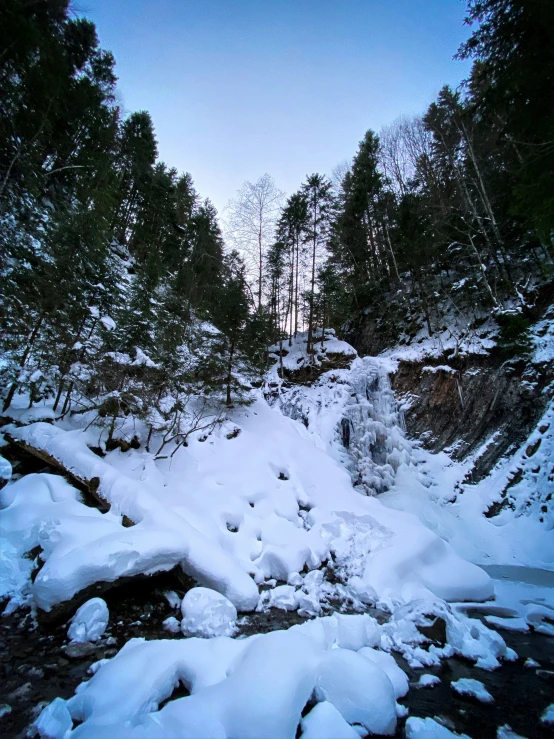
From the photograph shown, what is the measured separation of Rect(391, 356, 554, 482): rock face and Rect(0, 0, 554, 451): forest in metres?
1.31

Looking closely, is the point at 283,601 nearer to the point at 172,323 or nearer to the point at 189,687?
the point at 189,687

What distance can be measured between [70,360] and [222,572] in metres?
6.01

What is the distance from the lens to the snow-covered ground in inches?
89.4

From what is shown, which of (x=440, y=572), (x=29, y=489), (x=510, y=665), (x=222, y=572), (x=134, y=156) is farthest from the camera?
(x=134, y=156)

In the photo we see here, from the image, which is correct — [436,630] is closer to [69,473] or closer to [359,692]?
[359,692]

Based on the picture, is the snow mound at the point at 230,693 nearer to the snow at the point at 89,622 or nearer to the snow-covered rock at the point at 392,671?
the snow-covered rock at the point at 392,671

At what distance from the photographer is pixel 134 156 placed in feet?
65.7

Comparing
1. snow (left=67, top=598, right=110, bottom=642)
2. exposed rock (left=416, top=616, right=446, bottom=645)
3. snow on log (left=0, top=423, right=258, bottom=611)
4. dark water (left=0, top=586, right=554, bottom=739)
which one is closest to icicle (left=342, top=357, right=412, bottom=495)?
exposed rock (left=416, top=616, right=446, bottom=645)

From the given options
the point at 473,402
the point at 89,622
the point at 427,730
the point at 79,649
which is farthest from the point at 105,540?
the point at 473,402

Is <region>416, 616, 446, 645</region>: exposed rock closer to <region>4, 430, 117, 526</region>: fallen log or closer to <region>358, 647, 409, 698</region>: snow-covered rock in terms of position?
<region>358, 647, 409, 698</region>: snow-covered rock

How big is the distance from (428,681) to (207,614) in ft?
8.91

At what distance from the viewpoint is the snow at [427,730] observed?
247cm

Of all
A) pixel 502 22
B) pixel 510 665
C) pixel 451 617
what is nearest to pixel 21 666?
pixel 451 617

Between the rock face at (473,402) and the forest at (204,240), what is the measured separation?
51.6 inches
